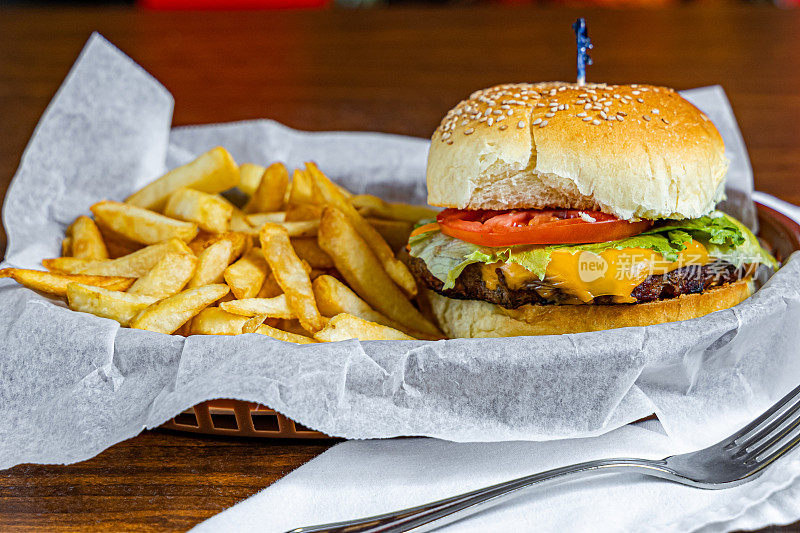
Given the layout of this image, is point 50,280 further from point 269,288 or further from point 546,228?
point 546,228

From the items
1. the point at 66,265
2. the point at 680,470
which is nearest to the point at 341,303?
the point at 66,265

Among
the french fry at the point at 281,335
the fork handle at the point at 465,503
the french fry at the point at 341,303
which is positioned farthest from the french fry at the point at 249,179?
the fork handle at the point at 465,503

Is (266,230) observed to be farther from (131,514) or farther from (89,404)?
(131,514)

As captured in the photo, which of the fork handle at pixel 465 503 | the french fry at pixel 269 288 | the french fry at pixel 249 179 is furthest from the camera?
the french fry at pixel 249 179

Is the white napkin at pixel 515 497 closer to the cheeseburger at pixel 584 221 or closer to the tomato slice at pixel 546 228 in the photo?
the cheeseburger at pixel 584 221

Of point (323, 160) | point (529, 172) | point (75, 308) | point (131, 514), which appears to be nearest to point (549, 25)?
point (323, 160)

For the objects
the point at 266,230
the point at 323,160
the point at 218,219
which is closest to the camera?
the point at 266,230

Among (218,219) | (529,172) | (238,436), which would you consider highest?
(529,172)
